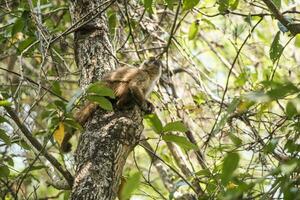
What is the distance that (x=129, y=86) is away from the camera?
380cm

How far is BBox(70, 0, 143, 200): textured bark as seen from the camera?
241 centimetres

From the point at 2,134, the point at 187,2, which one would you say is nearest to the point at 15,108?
the point at 2,134

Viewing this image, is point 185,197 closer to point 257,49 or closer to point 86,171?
point 86,171

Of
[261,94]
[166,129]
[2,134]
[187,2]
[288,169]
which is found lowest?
[288,169]

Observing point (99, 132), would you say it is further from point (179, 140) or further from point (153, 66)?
point (153, 66)

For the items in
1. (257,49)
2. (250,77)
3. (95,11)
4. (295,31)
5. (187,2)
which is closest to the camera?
(295,31)

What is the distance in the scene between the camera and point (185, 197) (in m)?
4.08

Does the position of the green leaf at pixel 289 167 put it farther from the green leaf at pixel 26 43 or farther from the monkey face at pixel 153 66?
the monkey face at pixel 153 66

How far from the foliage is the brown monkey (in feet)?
0.33

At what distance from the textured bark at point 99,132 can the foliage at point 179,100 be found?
0.43 feet

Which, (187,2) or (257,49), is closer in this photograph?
(187,2)

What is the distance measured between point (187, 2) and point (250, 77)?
188 centimetres

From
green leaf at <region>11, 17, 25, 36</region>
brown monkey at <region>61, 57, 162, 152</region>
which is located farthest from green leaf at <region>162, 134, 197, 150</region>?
green leaf at <region>11, 17, 25, 36</region>

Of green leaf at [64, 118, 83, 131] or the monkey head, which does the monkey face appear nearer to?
the monkey head
